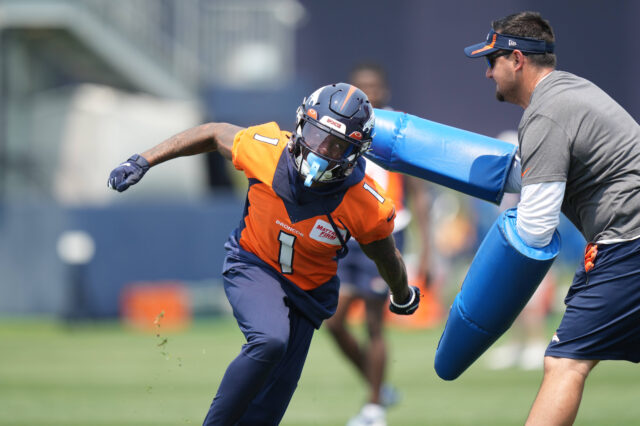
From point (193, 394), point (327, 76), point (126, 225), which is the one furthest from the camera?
point (327, 76)

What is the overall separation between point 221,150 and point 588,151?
1940 millimetres

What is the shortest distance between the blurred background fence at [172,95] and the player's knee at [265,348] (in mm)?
11553

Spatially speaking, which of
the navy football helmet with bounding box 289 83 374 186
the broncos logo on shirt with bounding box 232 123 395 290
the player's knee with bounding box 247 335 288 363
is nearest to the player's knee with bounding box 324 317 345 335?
the broncos logo on shirt with bounding box 232 123 395 290

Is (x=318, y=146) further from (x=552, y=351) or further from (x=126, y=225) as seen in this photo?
(x=126, y=225)

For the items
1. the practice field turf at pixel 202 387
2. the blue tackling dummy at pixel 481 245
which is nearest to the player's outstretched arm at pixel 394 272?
the blue tackling dummy at pixel 481 245

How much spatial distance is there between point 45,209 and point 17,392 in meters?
7.85

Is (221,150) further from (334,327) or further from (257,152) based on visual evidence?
(334,327)

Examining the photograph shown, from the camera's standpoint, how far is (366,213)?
4.93 meters

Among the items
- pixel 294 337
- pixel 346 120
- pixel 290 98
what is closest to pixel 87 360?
pixel 294 337

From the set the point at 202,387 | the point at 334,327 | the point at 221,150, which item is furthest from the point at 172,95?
the point at 221,150

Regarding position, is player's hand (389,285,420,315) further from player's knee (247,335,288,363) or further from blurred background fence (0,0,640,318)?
blurred background fence (0,0,640,318)

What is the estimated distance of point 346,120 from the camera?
4.82m

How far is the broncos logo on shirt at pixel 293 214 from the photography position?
495cm

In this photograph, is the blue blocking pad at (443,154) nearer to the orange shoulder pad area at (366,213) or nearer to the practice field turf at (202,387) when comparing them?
the orange shoulder pad area at (366,213)
